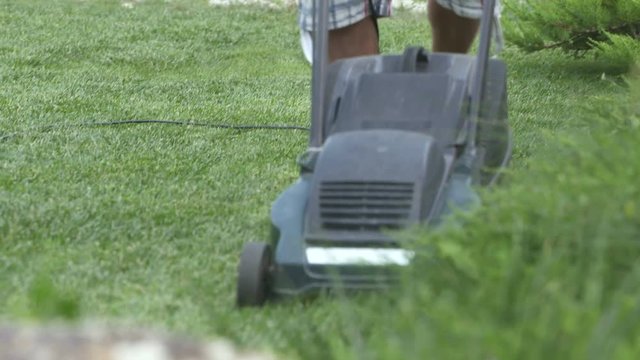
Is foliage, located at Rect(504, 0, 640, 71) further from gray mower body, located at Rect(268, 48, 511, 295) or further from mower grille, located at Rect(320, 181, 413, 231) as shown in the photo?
mower grille, located at Rect(320, 181, 413, 231)

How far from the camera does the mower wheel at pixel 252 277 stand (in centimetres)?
279

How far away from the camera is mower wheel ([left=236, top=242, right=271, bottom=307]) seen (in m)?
2.79

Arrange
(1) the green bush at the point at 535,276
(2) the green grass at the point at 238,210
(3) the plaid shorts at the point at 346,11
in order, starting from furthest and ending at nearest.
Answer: (3) the plaid shorts at the point at 346,11 → (2) the green grass at the point at 238,210 → (1) the green bush at the point at 535,276

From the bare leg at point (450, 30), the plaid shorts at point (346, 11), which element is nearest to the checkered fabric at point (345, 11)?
the plaid shorts at point (346, 11)

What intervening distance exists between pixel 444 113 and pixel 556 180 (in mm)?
546

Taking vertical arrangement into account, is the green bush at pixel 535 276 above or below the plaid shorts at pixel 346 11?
above

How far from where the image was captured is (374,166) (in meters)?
2.85

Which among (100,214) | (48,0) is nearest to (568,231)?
(100,214)

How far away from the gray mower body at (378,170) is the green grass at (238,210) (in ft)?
0.31

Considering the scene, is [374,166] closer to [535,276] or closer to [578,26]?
[535,276]

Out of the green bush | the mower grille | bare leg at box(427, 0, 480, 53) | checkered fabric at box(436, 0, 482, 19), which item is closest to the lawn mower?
the mower grille

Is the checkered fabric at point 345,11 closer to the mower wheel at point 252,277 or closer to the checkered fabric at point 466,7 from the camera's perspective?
the checkered fabric at point 466,7

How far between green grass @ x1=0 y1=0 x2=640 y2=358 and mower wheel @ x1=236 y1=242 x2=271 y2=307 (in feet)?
0.19

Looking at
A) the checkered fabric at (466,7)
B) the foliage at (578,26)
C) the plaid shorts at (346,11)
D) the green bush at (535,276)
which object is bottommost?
the foliage at (578,26)
